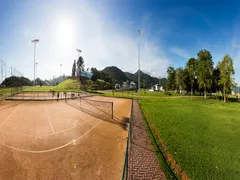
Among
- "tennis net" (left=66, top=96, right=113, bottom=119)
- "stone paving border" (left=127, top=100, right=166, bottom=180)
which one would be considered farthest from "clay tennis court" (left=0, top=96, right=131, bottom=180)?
"tennis net" (left=66, top=96, right=113, bottom=119)

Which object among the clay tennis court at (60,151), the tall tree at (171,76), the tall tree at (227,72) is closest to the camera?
the clay tennis court at (60,151)

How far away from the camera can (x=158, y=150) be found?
23.7 ft

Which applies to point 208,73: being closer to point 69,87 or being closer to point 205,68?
point 205,68

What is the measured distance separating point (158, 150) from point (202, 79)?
125 ft

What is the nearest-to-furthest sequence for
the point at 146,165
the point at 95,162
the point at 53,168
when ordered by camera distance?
the point at 146,165
the point at 53,168
the point at 95,162

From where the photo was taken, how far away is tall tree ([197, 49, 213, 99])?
36312 millimetres

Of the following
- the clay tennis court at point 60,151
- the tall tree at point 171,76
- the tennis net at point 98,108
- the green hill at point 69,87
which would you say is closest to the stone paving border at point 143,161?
the clay tennis court at point 60,151

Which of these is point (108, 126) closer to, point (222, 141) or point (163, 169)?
point (163, 169)

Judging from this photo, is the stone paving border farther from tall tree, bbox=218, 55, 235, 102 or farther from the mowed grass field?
tall tree, bbox=218, 55, 235, 102

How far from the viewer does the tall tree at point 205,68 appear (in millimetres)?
36312

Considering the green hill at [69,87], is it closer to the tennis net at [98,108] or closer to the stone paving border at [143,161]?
the tennis net at [98,108]

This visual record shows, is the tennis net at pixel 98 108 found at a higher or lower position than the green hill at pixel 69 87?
lower

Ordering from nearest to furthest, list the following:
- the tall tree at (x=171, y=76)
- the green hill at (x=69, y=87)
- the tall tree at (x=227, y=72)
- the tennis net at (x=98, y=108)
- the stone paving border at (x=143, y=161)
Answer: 1. the stone paving border at (x=143, y=161)
2. the tennis net at (x=98, y=108)
3. the tall tree at (x=227, y=72)
4. the tall tree at (x=171, y=76)
5. the green hill at (x=69, y=87)

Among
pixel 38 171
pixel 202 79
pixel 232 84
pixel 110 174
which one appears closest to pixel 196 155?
pixel 110 174
